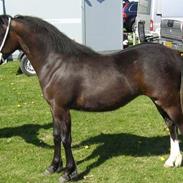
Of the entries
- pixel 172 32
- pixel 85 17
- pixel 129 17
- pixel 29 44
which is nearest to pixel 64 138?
pixel 29 44

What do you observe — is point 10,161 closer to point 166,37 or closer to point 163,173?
point 163,173

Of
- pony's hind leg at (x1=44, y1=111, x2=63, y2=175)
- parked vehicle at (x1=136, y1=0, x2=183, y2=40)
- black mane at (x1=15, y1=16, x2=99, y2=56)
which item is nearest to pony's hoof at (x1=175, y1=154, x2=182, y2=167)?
pony's hind leg at (x1=44, y1=111, x2=63, y2=175)

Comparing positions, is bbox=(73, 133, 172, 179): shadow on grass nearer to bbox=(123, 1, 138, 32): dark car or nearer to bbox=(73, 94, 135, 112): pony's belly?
bbox=(73, 94, 135, 112): pony's belly

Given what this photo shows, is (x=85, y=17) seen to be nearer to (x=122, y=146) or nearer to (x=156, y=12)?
(x=156, y=12)

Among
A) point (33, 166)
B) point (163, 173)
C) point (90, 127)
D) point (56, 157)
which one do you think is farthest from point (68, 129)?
point (90, 127)

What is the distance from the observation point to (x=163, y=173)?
580cm

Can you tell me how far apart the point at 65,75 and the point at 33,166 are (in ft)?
5.15

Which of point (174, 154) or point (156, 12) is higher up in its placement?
point (156, 12)

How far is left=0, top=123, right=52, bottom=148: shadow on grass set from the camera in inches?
284

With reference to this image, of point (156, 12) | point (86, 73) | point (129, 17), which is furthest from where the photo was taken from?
point (129, 17)

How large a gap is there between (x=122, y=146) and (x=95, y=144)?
1.44 feet

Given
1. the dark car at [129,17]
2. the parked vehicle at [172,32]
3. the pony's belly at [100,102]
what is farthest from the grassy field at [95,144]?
the dark car at [129,17]

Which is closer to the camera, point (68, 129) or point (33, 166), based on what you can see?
point (68, 129)

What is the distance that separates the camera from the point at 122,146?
22.4 feet
